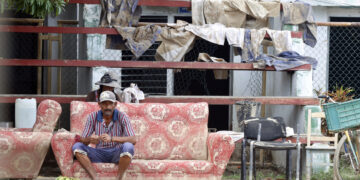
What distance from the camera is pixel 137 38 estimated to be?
30.3 feet

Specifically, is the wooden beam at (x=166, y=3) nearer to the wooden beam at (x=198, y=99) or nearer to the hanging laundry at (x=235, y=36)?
the hanging laundry at (x=235, y=36)

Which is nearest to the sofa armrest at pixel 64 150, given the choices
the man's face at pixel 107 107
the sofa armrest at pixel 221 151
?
the man's face at pixel 107 107

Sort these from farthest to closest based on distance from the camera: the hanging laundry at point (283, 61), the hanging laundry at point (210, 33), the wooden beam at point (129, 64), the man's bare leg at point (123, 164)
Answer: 1. the hanging laundry at point (210, 33)
2. the hanging laundry at point (283, 61)
3. the wooden beam at point (129, 64)
4. the man's bare leg at point (123, 164)

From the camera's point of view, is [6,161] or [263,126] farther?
[263,126]

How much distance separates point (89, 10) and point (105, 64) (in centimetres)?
130

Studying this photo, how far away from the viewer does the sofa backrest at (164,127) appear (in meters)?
7.45

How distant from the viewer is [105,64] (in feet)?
29.5

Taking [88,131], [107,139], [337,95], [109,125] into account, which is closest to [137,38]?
[109,125]

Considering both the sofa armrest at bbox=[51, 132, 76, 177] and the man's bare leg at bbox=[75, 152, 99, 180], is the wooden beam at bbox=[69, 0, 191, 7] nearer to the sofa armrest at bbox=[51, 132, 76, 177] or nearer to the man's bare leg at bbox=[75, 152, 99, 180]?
the sofa armrest at bbox=[51, 132, 76, 177]

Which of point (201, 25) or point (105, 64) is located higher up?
point (201, 25)

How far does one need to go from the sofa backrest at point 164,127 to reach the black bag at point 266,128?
0.53m

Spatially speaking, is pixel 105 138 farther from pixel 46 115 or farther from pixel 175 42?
pixel 175 42

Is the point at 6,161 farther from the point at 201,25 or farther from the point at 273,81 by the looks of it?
the point at 273,81

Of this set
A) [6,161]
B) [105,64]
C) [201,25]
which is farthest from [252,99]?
[6,161]
